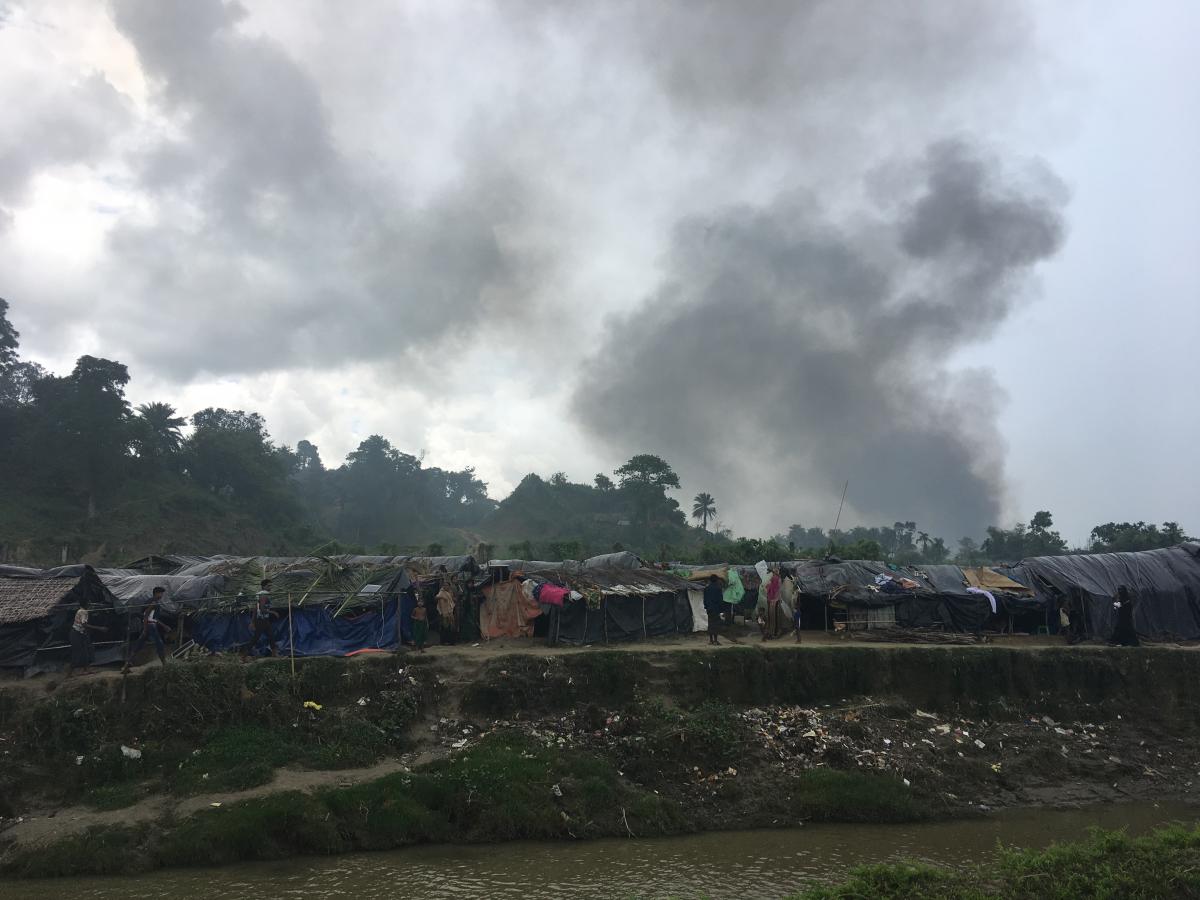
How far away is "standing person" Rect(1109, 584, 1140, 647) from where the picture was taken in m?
22.0

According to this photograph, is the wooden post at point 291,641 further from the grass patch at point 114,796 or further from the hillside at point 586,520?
the hillside at point 586,520

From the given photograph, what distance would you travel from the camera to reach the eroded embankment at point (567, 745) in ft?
43.5

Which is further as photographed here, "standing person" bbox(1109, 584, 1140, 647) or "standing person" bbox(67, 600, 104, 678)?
"standing person" bbox(1109, 584, 1140, 647)

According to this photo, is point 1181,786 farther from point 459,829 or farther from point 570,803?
point 459,829

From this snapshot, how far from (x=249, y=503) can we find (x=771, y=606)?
201 feet

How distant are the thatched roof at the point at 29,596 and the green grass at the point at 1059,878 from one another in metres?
18.2

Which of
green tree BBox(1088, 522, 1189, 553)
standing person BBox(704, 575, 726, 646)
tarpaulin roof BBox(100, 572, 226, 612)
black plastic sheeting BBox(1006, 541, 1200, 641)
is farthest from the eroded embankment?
green tree BBox(1088, 522, 1189, 553)

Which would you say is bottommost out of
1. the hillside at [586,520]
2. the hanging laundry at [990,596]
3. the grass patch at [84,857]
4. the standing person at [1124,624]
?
the grass patch at [84,857]

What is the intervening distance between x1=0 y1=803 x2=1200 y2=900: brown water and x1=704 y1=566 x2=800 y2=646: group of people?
8132 mm

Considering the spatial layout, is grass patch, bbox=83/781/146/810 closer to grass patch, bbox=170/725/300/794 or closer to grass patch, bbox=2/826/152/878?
grass patch, bbox=170/725/300/794

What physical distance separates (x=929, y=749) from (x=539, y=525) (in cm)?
8205

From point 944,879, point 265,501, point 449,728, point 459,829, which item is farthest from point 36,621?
point 265,501

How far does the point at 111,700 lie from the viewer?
51.4 feet

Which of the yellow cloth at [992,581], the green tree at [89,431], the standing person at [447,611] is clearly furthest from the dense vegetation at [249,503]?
the standing person at [447,611]
